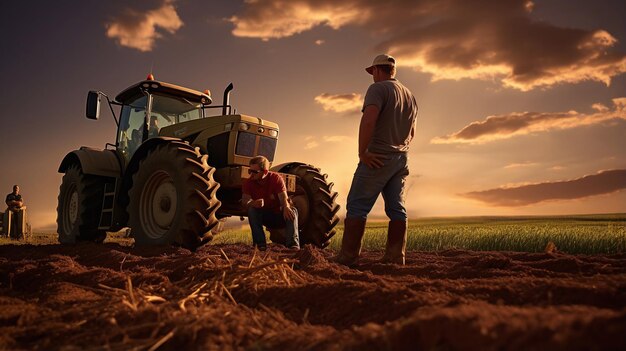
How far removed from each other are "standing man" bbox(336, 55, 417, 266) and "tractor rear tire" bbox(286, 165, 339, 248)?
8.84 feet

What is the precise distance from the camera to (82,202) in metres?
8.28

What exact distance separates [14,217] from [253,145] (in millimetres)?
10815

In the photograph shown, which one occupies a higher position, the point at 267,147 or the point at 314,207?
the point at 267,147

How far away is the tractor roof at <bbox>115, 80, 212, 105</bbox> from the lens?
786 cm

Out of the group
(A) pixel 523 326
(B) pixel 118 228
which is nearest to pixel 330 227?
(B) pixel 118 228

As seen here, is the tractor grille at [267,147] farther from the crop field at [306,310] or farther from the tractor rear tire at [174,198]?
the crop field at [306,310]

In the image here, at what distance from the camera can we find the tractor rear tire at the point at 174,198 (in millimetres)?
5848

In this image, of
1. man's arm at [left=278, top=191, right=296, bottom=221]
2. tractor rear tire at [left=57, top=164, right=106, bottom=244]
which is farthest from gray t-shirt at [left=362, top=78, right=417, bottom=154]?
tractor rear tire at [left=57, top=164, right=106, bottom=244]

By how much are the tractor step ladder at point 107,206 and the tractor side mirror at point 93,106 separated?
120 centimetres

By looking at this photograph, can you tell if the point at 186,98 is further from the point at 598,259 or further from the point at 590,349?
the point at 590,349

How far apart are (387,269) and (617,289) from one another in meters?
2.21

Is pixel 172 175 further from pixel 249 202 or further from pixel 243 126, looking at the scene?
pixel 243 126

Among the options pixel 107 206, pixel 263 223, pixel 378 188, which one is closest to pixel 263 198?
pixel 263 223

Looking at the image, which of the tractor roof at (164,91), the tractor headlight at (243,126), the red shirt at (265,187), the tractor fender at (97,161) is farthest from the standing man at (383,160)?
the tractor fender at (97,161)
